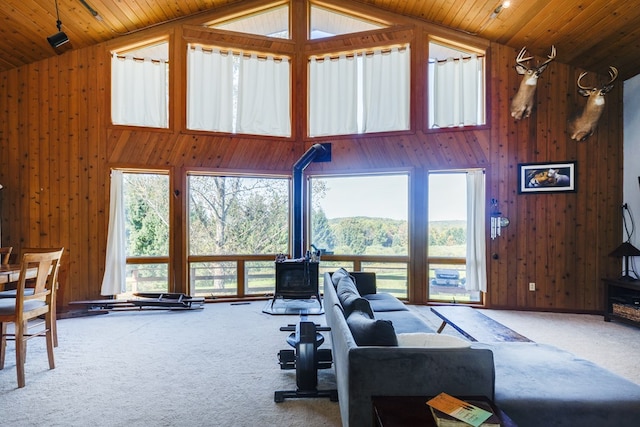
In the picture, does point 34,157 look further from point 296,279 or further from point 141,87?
point 296,279

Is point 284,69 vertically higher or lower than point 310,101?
higher

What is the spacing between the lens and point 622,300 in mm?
4332

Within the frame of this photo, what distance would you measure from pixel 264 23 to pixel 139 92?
8.00 feet

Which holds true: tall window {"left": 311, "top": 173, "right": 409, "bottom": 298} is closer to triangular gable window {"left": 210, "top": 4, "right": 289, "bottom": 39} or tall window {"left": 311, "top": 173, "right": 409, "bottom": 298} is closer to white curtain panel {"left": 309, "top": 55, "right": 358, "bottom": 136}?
white curtain panel {"left": 309, "top": 55, "right": 358, "bottom": 136}

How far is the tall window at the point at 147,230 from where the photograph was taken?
536cm

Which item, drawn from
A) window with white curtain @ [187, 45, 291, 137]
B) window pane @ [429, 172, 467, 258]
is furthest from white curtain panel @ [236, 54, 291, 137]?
window pane @ [429, 172, 467, 258]

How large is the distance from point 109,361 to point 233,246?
2.67 metres

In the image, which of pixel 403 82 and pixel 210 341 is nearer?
pixel 210 341

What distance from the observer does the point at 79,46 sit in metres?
5.16

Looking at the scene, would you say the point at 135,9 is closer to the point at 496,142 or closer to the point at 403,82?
the point at 403,82

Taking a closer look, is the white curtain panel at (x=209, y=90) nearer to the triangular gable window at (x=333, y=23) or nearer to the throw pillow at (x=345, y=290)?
the triangular gable window at (x=333, y=23)

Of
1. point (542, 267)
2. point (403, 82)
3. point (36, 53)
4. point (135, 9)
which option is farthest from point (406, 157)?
point (36, 53)

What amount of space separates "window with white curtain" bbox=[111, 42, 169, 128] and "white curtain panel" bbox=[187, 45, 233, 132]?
0.40 meters

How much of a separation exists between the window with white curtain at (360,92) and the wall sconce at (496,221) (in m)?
1.89
